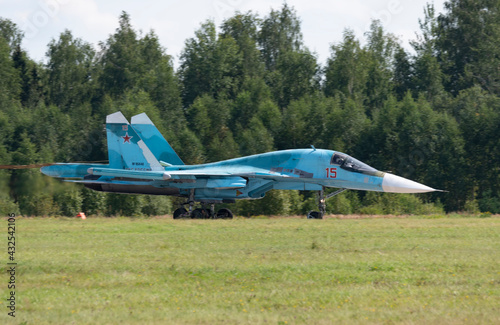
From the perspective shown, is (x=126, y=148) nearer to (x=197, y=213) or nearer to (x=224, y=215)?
(x=197, y=213)

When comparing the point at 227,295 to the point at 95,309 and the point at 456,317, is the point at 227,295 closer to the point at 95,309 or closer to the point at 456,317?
the point at 95,309

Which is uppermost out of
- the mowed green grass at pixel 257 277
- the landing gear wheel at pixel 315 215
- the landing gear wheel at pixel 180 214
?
the landing gear wheel at pixel 315 215

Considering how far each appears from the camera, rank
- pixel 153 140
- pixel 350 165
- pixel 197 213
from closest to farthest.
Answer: pixel 350 165
pixel 197 213
pixel 153 140

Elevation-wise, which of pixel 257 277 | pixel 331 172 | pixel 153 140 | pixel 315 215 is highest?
pixel 153 140

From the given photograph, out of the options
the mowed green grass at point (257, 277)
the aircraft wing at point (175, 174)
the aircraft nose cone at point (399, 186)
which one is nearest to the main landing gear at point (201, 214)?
the aircraft wing at point (175, 174)

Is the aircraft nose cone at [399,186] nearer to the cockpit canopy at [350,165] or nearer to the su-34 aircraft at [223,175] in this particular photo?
the su-34 aircraft at [223,175]

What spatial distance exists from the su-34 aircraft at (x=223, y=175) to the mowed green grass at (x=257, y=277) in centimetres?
521

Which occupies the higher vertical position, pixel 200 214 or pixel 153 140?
pixel 153 140

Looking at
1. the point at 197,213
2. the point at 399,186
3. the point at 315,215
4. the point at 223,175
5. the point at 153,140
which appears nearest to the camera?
the point at 399,186

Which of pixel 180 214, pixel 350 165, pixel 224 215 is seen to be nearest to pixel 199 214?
pixel 180 214

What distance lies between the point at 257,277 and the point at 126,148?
1406cm

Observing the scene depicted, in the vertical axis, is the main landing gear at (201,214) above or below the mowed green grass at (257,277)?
above

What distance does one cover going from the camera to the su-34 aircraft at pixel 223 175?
22.5 m

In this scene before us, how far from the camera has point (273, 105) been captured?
48.3m
